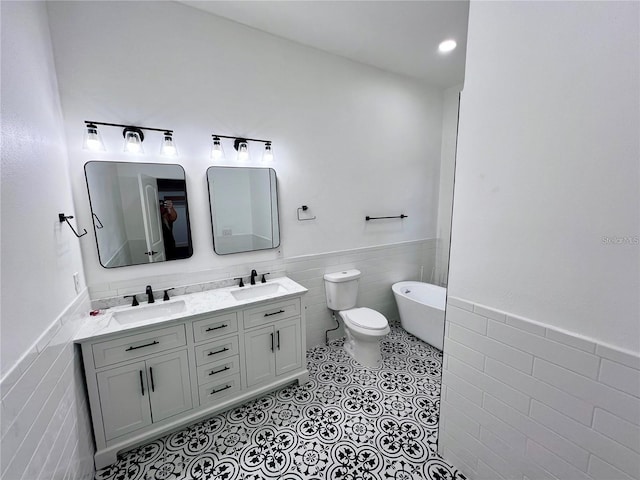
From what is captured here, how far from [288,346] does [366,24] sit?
2.68 m

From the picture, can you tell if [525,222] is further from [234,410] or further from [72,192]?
[72,192]

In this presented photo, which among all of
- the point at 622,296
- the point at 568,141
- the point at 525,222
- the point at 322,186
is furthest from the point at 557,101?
the point at 322,186

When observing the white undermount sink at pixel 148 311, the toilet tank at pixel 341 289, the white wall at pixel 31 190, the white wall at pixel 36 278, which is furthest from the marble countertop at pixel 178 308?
the toilet tank at pixel 341 289

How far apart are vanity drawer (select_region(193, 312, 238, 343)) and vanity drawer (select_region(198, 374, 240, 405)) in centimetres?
35

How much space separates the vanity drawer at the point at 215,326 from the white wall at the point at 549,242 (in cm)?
144

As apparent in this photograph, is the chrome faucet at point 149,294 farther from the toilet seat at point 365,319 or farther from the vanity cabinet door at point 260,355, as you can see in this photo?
the toilet seat at point 365,319

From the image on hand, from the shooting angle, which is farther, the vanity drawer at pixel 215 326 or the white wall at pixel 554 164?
the vanity drawer at pixel 215 326

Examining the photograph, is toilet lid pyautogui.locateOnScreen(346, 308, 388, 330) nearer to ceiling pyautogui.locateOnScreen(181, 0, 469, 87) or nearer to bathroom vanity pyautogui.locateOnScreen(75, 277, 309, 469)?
bathroom vanity pyautogui.locateOnScreen(75, 277, 309, 469)

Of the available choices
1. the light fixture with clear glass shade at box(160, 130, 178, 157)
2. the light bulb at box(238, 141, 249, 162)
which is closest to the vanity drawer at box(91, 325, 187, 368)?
the light fixture with clear glass shade at box(160, 130, 178, 157)

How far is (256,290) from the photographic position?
7.53 ft

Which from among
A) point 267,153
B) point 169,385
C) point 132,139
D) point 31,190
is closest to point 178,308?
point 169,385

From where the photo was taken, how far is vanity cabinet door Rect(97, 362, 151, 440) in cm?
154

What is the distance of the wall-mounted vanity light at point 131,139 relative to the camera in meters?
1.67

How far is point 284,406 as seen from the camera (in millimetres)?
2020
